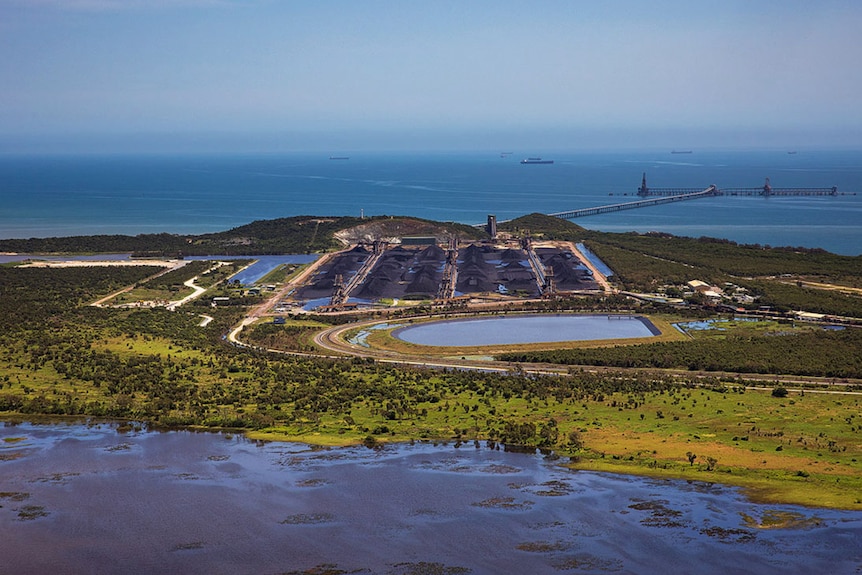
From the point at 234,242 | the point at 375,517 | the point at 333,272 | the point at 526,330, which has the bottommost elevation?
the point at 375,517

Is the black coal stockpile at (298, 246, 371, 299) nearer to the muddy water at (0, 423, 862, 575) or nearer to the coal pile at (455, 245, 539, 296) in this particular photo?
the coal pile at (455, 245, 539, 296)

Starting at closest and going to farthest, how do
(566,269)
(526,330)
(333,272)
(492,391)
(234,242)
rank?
(492,391)
(526,330)
(566,269)
(333,272)
(234,242)

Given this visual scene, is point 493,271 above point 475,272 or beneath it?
beneath

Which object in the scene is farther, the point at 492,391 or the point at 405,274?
the point at 405,274

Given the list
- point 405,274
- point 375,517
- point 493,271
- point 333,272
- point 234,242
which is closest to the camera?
point 375,517

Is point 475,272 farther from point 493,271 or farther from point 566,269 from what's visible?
point 566,269

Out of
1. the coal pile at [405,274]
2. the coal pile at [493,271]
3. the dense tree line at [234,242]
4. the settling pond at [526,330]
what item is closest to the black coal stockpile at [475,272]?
the coal pile at [493,271]

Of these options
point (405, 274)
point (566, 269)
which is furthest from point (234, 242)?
point (566, 269)
